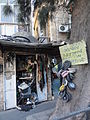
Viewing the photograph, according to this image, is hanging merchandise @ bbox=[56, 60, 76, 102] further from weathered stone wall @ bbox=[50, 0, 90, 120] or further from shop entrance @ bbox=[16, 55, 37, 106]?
shop entrance @ bbox=[16, 55, 37, 106]

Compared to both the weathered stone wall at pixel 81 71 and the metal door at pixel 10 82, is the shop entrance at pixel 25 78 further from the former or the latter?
the weathered stone wall at pixel 81 71

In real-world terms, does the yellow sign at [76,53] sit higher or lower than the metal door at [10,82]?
higher

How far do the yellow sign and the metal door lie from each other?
4707 mm

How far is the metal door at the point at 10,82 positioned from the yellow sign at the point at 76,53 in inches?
185

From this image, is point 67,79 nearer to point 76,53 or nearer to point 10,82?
point 76,53

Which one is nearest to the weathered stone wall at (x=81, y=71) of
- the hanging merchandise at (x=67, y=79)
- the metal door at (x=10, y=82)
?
the hanging merchandise at (x=67, y=79)

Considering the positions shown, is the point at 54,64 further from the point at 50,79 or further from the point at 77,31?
the point at 77,31

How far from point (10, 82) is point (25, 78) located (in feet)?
2.35

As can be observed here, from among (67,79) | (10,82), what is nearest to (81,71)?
(67,79)

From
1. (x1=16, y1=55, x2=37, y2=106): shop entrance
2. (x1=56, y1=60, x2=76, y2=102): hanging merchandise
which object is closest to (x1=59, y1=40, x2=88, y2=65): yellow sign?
(x1=56, y1=60, x2=76, y2=102): hanging merchandise

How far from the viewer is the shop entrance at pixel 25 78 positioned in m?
8.34

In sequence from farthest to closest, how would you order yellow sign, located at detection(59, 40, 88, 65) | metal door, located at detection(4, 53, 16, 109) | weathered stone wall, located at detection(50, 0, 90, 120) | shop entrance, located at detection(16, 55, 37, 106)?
shop entrance, located at detection(16, 55, 37, 106) → metal door, located at detection(4, 53, 16, 109) → weathered stone wall, located at detection(50, 0, 90, 120) → yellow sign, located at detection(59, 40, 88, 65)

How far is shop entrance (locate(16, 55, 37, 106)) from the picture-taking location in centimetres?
834

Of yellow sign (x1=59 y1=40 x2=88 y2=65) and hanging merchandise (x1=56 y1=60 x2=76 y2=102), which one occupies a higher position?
yellow sign (x1=59 y1=40 x2=88 y2=65)
